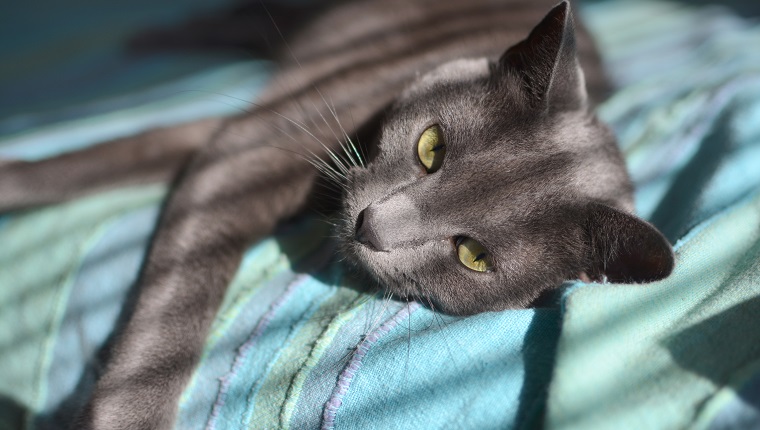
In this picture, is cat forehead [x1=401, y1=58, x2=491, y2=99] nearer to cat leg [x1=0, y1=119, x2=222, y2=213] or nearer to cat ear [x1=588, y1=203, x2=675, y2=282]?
cat ear [x1=588, y1=203, x2=675, y2=282]

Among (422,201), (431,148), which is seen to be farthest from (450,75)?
(422,201)

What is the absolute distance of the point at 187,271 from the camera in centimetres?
106

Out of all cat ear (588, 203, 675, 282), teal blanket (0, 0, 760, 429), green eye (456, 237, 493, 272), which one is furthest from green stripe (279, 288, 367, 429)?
cat ear (588, 203, 675, 282)

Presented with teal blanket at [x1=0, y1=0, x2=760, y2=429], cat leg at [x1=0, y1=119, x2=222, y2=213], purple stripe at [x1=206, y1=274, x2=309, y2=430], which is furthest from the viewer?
cat leg at [x1=0, y1=119, x2=222, y2=213]

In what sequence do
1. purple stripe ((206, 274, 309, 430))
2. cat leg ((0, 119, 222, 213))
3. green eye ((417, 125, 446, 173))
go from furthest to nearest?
cat leg ((0, 119, 222, 213)), green eye ((417, 125, 446, 173)), purple stripe ((206, 274, 309, 430))

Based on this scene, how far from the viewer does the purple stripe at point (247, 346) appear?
33.8 inches

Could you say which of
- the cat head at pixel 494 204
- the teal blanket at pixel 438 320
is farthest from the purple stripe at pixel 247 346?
the cat head at pixel 494 204

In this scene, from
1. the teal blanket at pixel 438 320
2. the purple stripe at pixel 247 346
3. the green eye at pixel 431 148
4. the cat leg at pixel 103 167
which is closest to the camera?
the teal blanket at pixel 438 320

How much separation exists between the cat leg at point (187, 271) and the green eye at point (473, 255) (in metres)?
0.42

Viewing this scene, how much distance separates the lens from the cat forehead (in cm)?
107

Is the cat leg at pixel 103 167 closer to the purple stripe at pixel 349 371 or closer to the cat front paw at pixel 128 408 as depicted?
the cat front paw at pixel 128 408

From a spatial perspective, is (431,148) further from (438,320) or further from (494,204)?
(438,320)

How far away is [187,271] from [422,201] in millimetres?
487

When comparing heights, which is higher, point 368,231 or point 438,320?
point 368,231
